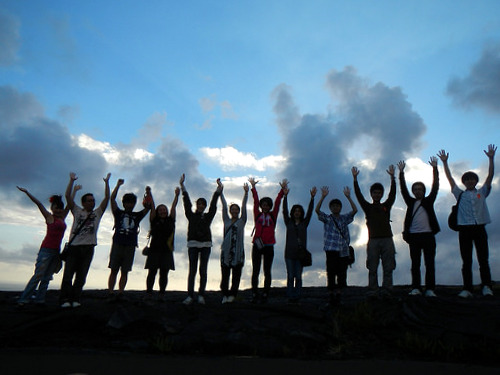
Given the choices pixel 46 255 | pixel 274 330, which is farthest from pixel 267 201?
pixel 46 255

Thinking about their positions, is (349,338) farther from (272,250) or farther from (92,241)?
(92,241)

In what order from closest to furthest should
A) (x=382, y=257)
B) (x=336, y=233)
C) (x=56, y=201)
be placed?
(x=382, y=257)
(x=336, y=233)
(x=56, y=201)

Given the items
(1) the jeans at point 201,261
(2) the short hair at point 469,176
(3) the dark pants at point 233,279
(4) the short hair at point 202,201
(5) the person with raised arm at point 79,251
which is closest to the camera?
(5) the person with raised arm at point 79,251

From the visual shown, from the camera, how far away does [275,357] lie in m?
5.68

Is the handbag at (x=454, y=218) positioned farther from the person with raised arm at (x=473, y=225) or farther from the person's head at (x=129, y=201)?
the person's head at (x=129, y=201)

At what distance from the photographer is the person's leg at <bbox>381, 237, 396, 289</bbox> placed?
305 inches

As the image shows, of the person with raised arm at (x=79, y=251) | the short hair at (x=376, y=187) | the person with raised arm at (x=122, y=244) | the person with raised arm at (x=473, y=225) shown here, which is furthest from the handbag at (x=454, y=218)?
the person with raised arm at (x=79, y=251)

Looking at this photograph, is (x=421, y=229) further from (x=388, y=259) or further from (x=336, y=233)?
(x=336, y=233)

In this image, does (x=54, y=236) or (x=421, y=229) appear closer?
(x=421, y=229)

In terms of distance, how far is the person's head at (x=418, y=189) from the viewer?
8211 mm

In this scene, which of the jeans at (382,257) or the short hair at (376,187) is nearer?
the jeans at (382,257)

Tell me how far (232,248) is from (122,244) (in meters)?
2.21

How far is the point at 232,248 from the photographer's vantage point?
8.32 meters

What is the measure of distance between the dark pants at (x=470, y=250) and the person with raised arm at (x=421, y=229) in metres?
0.59
